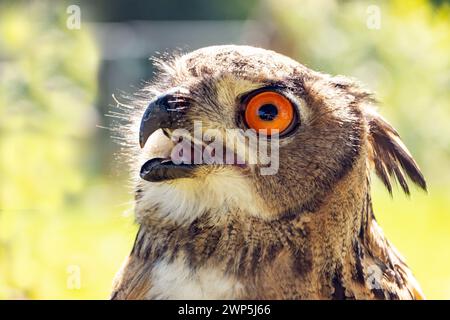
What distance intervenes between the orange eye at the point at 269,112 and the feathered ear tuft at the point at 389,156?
1.17 feet

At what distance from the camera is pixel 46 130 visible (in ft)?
14.4

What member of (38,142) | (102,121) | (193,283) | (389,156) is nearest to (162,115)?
(193,283)

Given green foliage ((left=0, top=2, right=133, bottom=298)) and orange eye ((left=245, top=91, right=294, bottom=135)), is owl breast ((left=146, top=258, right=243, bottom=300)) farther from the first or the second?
green foliage ((left=0, top=2, right=133, bottom=298))

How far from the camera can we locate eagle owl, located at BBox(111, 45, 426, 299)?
2.45 m

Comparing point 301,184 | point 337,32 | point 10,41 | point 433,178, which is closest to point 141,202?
point 301,184

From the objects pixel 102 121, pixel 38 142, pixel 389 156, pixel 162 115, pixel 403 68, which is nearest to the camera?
pixel 162 115

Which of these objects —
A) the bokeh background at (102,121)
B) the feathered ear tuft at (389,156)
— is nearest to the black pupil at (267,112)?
the feathered ear tuft at (389,156)

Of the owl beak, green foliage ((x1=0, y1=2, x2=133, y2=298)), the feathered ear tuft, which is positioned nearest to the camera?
the owl beak

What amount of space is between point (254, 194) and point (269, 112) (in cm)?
24

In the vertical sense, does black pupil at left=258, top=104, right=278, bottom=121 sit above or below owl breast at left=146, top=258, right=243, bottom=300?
above

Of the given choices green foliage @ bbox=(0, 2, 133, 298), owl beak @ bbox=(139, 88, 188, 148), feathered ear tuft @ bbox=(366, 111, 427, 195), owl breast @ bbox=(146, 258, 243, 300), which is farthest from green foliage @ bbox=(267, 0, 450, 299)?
owl beak @ bbox=(139, 88, 188, 148)

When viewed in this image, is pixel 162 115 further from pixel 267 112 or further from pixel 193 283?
pixel 193 283

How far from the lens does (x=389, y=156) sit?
108 inches

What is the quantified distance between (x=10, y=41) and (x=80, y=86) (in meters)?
0.42
